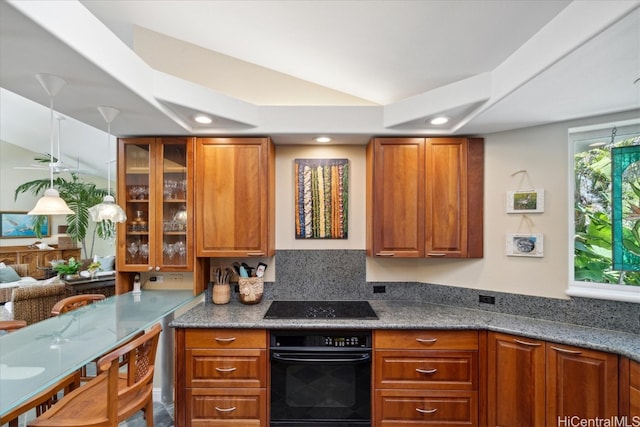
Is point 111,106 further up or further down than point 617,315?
further up

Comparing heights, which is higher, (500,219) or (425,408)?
(500,219)

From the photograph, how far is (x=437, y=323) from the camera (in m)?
1.88

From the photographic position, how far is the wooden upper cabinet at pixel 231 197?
2188 millimetres

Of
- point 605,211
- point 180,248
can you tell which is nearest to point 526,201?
point 605,211

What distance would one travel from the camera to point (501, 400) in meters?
1.81

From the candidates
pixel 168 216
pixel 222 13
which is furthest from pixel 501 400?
pixel 222 13

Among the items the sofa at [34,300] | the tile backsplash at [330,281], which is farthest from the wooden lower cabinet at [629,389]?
the sofa at [34,300]

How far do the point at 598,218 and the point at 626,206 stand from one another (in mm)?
151

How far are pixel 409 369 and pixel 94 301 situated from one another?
2.63 metres

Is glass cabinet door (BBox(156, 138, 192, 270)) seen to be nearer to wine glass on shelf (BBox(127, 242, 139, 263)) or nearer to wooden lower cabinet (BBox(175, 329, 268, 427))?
wine glass on shelf (BBox(127, 242, 139, 263))

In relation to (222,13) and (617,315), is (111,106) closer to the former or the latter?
(222,13)

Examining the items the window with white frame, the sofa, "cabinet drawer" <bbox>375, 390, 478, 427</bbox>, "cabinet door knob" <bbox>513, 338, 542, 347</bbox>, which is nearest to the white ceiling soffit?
the window with white frame

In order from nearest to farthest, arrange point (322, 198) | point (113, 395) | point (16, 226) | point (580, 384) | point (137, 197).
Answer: point (113, 395) < point (580, 384) < point (137, 197) < point (322, 198) < point (16, 226)

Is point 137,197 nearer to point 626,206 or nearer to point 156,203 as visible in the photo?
point 156,203
